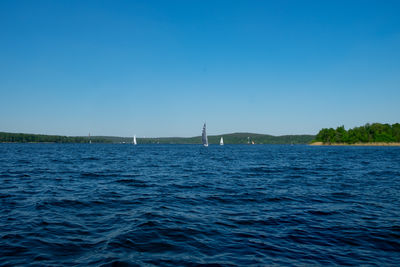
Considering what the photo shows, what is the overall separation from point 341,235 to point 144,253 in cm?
727

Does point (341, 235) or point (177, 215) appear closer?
point (341, 235)

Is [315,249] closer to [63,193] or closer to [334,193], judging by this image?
[334,193]

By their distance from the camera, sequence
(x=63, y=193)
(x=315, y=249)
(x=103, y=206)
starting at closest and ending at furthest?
(x=315, y=249), (x=103, y=206), (x=63, y=193)

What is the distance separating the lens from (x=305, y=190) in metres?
19.0

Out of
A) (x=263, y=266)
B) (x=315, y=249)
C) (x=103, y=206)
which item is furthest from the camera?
(x=103, y=206)

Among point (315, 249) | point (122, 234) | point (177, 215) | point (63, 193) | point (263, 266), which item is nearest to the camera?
point (263, 266)

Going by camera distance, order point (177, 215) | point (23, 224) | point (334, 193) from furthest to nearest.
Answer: point (334, 193)
point (177, 215)
point (23, 224)

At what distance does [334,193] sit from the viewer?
1788 centimetres

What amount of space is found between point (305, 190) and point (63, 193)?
1710 centimetres

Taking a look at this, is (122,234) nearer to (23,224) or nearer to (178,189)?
(23,224)

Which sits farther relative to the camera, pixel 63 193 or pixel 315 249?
pixel 63 193

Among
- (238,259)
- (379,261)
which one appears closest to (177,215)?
(238,259)

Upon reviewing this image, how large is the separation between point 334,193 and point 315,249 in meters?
11.3

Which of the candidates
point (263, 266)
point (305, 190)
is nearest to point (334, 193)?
point (305, 190)
